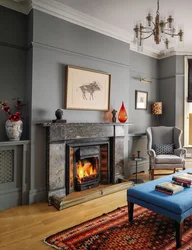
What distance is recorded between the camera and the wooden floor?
1.94 meters

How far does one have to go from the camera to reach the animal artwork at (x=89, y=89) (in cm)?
339

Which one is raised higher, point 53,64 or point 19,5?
point 19,5

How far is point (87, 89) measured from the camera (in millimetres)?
3439

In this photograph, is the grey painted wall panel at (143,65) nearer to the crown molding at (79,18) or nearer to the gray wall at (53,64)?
the crown molding at (79,18)

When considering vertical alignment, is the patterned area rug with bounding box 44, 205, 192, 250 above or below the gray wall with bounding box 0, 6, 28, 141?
below

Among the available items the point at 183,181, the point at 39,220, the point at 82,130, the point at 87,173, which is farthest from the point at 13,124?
the point at 183,181

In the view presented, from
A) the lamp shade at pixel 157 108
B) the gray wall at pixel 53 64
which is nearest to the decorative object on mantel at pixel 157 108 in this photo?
the lamp shade at pixel 157 108

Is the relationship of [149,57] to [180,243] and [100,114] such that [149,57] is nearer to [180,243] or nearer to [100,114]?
[100,114]

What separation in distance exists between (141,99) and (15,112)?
9.98ft

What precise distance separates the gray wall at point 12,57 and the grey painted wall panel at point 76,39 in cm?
29

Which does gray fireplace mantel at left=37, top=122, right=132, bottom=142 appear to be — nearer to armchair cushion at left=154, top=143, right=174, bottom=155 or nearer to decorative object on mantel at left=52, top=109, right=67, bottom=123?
decorative object on mantel at left=52, top=109, right=67, bottom=123

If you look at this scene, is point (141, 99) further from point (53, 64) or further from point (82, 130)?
point (53, 64)

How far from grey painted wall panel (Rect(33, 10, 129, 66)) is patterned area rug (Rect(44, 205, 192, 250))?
2599 mm

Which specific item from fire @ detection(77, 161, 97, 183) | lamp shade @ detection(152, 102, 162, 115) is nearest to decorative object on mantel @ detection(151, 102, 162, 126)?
lamp shade @ detection(152, 102, 162, 115)
